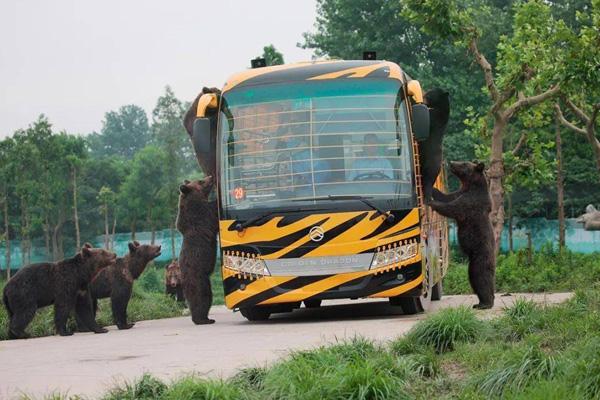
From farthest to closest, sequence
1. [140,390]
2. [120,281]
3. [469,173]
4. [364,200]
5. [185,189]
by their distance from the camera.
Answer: [120,281] < [469,173] < [185,189] < [364,200] < [140,390]

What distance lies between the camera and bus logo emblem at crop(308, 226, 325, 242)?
13.0m

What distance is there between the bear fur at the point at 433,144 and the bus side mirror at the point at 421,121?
102 cm

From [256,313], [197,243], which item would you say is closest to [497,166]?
[256,313]

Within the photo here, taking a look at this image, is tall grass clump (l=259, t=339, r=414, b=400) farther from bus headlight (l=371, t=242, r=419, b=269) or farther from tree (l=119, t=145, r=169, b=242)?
tree (l=119, t=145, r=169, b=242)

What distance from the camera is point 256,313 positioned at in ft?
48.0

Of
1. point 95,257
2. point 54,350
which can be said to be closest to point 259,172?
point 95,257

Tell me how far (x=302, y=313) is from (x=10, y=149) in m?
33.8

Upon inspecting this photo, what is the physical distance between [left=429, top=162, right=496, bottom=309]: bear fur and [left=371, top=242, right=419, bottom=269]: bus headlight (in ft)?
3.43

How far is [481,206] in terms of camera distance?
552 inches

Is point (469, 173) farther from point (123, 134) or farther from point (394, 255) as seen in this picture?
point (123, 134)

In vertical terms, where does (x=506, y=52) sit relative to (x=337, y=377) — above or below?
above

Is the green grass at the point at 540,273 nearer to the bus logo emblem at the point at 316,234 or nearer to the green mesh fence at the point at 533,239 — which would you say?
the bus logo emblem at the point at 316,234

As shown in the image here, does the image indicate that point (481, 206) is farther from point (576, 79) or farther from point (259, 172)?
point (576, 79)

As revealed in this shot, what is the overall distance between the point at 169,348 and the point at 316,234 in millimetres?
2939
